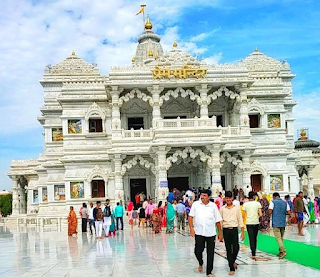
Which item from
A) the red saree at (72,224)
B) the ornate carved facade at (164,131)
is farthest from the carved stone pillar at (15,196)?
the red saree at (72,224)

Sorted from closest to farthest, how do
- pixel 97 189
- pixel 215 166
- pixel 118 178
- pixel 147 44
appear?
pixel 215 166 < pixel 118 178 < pixel 97 189 < pixel 147 44

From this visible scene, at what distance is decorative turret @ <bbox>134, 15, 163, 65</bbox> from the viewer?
48625mm

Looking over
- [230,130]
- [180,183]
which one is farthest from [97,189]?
[230,130]

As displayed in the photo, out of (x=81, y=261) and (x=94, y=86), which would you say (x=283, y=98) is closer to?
(x=94, y=86)

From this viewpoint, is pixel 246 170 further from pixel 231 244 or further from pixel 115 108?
pixel 231 244

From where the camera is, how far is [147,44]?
163 feet

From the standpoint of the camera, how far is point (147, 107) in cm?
3541

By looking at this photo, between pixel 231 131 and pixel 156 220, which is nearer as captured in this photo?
pixel 156 220

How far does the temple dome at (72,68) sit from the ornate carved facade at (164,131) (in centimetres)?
14

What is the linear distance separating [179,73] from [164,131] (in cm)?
462

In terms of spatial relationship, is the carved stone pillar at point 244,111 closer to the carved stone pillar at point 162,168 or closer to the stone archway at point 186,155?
the stone archway at point 186,155

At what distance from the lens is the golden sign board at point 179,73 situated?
32031 mm

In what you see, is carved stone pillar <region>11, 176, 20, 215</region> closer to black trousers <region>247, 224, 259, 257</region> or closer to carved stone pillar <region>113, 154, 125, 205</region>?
carved stone pillar <region>113, 154, 125, 205</region>

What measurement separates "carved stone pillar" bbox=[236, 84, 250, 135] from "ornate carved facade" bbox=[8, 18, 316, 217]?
0.07 m
